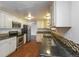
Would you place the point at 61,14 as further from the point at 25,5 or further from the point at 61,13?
the point at 25,5

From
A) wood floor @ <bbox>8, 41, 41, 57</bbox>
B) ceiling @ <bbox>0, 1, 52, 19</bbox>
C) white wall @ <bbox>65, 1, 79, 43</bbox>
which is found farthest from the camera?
wood floor @ <bbox>8, 41, 41, 57</bbox>

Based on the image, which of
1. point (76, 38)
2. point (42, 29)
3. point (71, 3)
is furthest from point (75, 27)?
point (42, 29)

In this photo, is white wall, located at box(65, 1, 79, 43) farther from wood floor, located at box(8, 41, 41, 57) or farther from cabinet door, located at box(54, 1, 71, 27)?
wood floor, located at box(8, 41, 41, 57)

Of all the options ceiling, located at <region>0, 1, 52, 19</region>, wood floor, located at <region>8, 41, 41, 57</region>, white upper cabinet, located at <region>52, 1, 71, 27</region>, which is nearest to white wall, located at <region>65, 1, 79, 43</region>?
white upper cabinet, located at <region>52, 1, 71, 27</region>

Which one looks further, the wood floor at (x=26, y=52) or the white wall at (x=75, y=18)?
the wood floor at (x=26, y=52)

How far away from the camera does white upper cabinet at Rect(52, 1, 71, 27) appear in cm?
284

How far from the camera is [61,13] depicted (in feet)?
9.45

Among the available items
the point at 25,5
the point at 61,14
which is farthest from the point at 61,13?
the point at 25,5

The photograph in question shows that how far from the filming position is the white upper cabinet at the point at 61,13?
2.84 m

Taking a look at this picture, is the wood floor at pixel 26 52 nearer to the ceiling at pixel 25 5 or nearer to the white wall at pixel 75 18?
the ceiling at pixel 25 5

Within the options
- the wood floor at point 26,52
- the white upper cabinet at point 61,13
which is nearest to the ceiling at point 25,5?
the white upper cabinet at point 61,13

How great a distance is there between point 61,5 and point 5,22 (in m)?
3.76

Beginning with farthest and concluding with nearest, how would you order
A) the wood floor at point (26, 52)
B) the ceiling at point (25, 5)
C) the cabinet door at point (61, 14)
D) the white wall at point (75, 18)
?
the wood floor at point (26, 52), the ceiling at point (25, 5), the white wall at point (75, 18), the cabinet door at point (61, 14)

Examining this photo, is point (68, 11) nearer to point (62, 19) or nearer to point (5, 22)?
point (62, 19)
